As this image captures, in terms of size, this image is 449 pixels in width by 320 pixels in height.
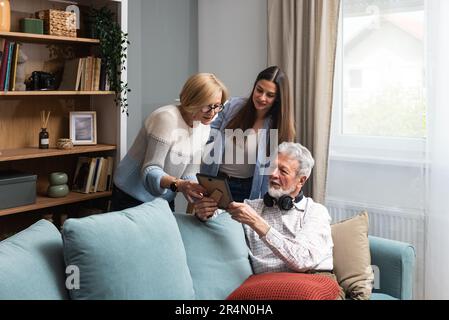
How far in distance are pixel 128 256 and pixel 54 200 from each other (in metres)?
1.53

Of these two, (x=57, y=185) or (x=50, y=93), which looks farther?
(x=57, y=185)

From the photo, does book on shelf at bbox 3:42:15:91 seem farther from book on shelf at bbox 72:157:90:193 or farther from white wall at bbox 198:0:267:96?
white wall at bbox 198:0:267:96

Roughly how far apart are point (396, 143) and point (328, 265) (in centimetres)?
134

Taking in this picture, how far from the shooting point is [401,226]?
3152 millimetres

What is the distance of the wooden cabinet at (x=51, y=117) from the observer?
303 centimetres

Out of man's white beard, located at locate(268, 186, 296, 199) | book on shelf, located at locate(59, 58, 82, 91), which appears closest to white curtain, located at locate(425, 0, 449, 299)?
man's white beard, located at locate(268, 186, 296, 199)

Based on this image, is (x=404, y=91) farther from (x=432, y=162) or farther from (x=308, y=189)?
(x=308, y=189)

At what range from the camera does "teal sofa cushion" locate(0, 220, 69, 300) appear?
146cm

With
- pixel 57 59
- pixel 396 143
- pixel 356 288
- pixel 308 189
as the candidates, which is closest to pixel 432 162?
pixel 396 143

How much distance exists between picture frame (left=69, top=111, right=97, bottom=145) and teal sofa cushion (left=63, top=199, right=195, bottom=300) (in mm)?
1529

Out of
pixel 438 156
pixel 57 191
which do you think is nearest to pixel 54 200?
pixel 57 191

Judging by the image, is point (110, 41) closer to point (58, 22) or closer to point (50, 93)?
point (58, 22)

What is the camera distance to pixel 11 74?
9.33 ft

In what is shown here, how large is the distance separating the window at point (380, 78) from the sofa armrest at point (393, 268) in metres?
0.90
